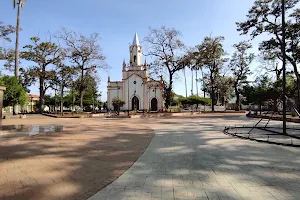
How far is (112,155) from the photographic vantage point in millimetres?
6434

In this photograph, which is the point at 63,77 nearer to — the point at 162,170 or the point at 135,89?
the point at 135,89

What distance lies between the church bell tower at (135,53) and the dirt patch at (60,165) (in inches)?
1775

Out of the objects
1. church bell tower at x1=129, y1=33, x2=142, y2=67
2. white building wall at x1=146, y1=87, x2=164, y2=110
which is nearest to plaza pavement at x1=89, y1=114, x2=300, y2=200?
white building wall at x1=146, y1=87, x2=164, y2=110

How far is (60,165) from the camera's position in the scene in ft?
17.4

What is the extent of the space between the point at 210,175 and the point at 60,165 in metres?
3.54

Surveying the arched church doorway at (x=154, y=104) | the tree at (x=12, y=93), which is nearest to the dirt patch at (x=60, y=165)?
the tree at (x=12, y=93)

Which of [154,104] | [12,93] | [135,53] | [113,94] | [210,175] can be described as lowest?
[210,175]

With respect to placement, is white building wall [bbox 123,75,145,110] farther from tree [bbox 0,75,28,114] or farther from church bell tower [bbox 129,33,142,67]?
tree [bbox 0,75,28,114]

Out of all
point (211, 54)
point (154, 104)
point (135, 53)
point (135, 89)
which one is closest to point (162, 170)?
point (211, 54)

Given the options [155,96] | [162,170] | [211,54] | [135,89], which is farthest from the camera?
[135,89]

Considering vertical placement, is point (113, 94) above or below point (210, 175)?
above

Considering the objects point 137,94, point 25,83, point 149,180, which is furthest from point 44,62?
point 149,180

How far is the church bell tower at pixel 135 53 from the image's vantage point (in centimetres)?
5150

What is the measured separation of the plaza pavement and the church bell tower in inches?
1816
